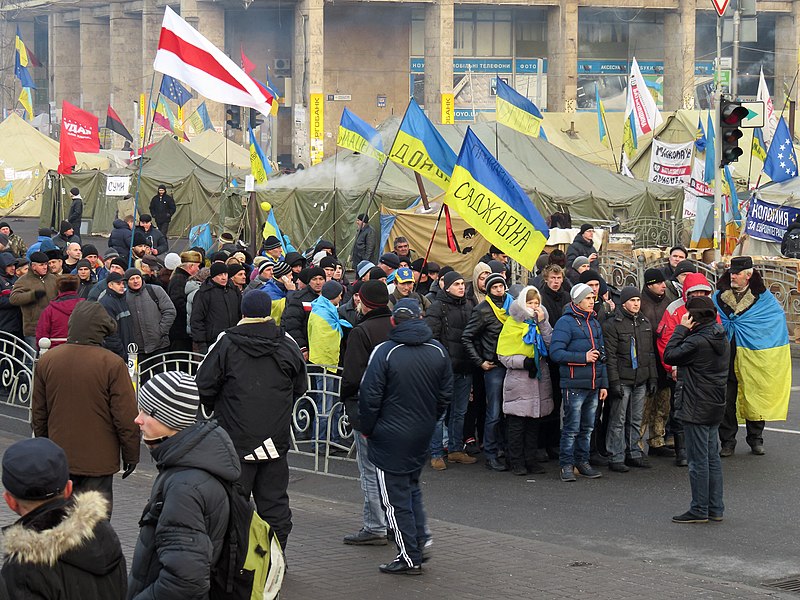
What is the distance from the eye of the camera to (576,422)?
10.5 meters

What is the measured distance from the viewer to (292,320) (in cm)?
1160

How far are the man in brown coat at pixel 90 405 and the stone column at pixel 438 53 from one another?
51.3 m

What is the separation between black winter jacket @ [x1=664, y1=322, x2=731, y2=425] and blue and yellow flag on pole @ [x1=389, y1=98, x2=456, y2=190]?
21.2 feet

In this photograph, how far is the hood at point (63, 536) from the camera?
3785 millimetres

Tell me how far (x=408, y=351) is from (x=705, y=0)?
5839cm

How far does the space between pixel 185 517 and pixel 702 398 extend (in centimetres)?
539

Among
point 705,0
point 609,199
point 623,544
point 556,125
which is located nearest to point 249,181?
point 609,199

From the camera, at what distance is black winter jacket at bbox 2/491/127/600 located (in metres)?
3.78

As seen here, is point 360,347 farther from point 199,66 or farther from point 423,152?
point 199,66

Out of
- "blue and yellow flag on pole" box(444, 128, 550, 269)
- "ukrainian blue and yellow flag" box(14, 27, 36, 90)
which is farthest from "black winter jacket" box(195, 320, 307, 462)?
"ukrainian blue and yellow flag" box(14, 27, 36, 90)

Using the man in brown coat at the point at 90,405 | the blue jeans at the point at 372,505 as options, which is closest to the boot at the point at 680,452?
the blue jeans at the point at 372,505

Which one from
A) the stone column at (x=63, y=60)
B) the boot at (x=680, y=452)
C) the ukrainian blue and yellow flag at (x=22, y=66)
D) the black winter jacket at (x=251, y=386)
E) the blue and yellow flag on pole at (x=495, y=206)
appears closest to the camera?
the black winter jacket at (x=251, y=386)

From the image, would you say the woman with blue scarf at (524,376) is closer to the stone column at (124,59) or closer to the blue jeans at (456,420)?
the blue jeans at (456,420)

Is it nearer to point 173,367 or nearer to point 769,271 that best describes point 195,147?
point 769,271
